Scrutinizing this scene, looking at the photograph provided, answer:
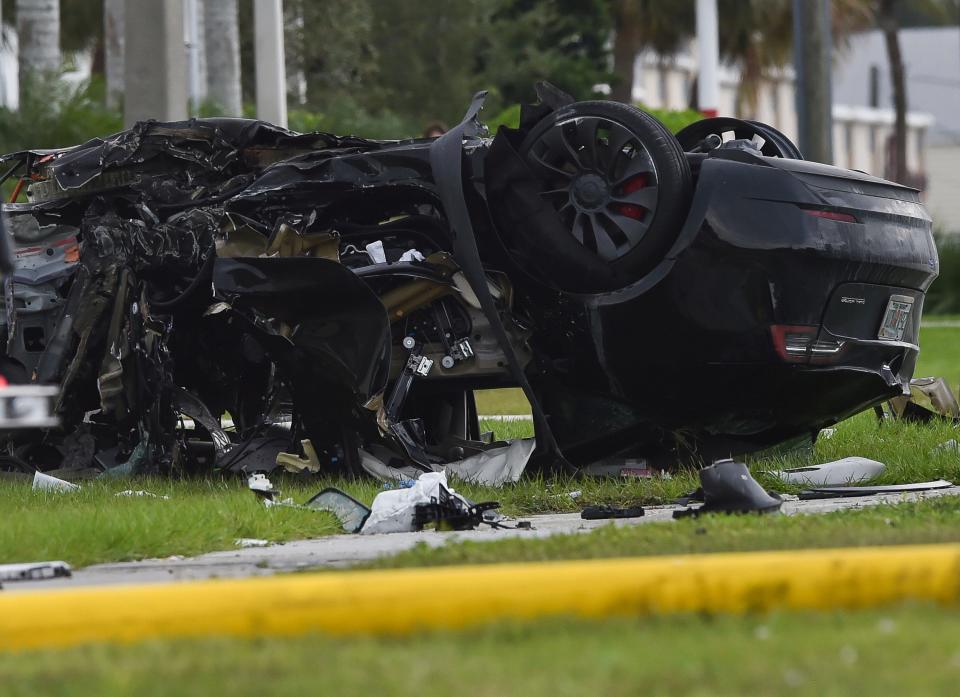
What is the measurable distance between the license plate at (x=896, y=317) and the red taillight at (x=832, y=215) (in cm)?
47

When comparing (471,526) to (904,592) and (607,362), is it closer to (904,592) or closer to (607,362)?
(607,362)

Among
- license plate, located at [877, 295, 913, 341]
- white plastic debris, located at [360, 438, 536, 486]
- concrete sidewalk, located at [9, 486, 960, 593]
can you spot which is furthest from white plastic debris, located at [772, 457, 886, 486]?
white plastic debris, located at [360, 438, 536, 486]

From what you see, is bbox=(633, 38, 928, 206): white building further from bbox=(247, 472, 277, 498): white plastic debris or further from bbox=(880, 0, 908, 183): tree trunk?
bbox=(247, 472, 277, 498): white plastic debris

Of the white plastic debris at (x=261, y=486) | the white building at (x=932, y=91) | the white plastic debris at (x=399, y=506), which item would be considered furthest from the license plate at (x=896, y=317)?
the white building at (x=932, y=91)

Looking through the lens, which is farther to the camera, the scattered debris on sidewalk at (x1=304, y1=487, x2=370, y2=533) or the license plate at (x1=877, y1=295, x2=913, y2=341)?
the license plate at (x1=877, y1=295, x2=913, y2=341)

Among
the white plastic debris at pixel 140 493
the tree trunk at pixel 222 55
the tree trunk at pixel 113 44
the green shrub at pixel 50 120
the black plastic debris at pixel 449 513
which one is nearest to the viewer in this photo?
the black plastic debris at pixel 449 513

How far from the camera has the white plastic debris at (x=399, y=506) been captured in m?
6.77

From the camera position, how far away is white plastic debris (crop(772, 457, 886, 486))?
8094 mm

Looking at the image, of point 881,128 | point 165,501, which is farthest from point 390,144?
point 881,128

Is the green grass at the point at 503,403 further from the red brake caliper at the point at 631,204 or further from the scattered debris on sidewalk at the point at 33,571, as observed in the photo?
the scattered debris on sidewalk at the point at 33,571

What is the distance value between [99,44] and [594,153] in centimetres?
4190

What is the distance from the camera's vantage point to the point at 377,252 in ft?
26.4

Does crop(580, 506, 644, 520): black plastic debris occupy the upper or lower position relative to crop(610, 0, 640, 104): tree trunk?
lower

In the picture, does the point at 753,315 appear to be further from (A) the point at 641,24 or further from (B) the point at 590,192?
(A) the point at 641,24
